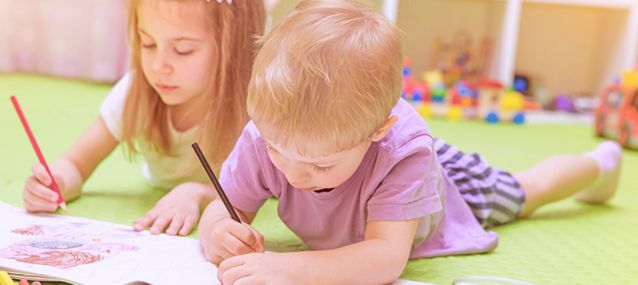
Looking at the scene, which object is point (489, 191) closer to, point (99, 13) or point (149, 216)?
point (149, 216)

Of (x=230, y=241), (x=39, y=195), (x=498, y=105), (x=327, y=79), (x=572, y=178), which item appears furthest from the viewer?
(x=498, y=105)

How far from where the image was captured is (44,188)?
2.89 feet

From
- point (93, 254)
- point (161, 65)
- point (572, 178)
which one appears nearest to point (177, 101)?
point (161, 65)

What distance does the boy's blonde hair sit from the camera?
0.58 meters

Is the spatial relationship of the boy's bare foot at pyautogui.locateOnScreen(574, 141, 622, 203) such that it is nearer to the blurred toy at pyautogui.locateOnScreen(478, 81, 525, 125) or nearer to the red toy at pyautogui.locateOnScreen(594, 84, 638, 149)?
the red toy at pyautogui.locateOnScreen(594, 84, 638, 149)

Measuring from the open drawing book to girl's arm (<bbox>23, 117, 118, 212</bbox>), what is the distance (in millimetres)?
28

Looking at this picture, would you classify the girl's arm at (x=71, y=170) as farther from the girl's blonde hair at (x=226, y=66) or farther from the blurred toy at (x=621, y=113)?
the blurred toy at (x=621, y=113)

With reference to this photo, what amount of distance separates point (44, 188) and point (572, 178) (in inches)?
28.7

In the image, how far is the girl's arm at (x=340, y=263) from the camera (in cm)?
62

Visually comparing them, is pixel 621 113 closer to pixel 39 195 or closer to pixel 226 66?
pixel 226 66

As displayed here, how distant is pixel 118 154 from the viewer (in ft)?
4.57

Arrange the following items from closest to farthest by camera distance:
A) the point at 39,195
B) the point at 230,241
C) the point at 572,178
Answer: the point at 230,241, the point at 39,195, the point at 572,178

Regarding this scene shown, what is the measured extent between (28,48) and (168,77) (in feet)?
5.59

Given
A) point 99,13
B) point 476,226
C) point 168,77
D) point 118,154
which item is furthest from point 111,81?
point 476,226
